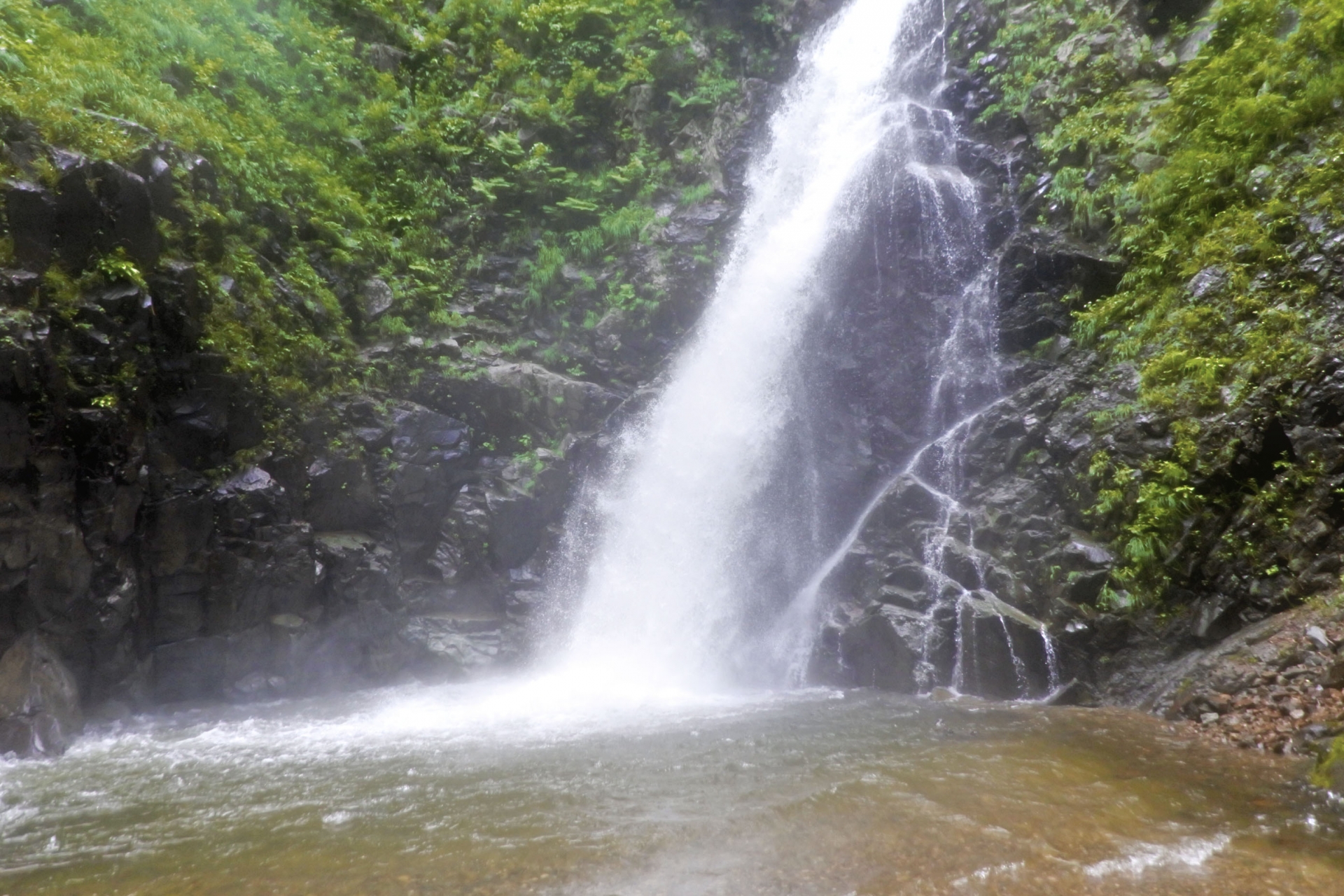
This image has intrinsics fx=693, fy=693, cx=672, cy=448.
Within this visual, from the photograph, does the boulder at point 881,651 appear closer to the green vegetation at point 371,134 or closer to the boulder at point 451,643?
the boulder at point 451,643

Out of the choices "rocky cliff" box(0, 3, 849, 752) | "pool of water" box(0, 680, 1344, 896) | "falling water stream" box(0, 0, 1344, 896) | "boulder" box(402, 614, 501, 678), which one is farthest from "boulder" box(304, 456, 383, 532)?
"pool of water" box(0, 680, 1344, 896)

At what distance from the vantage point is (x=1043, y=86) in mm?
13461

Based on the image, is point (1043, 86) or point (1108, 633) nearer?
point (1108, 633)

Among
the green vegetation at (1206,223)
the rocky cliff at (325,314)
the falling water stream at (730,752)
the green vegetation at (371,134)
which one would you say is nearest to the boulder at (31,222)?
the rocky cliff at (325,314)

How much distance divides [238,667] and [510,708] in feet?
12.7

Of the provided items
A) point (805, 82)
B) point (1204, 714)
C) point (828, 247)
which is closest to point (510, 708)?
point (1204, 714)

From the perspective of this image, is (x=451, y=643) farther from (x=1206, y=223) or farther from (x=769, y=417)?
(x=1206, y=223)

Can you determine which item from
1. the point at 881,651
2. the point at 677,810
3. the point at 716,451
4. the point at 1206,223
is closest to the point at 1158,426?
the point at 1206,223

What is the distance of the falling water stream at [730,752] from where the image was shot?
171 inches

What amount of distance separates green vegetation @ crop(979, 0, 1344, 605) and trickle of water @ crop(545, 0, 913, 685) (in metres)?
4.53

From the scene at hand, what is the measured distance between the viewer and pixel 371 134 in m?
14.3

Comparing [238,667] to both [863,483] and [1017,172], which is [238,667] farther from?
[1017,172]

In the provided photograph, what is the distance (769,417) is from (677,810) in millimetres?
8674

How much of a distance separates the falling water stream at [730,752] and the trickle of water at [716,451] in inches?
2.0
